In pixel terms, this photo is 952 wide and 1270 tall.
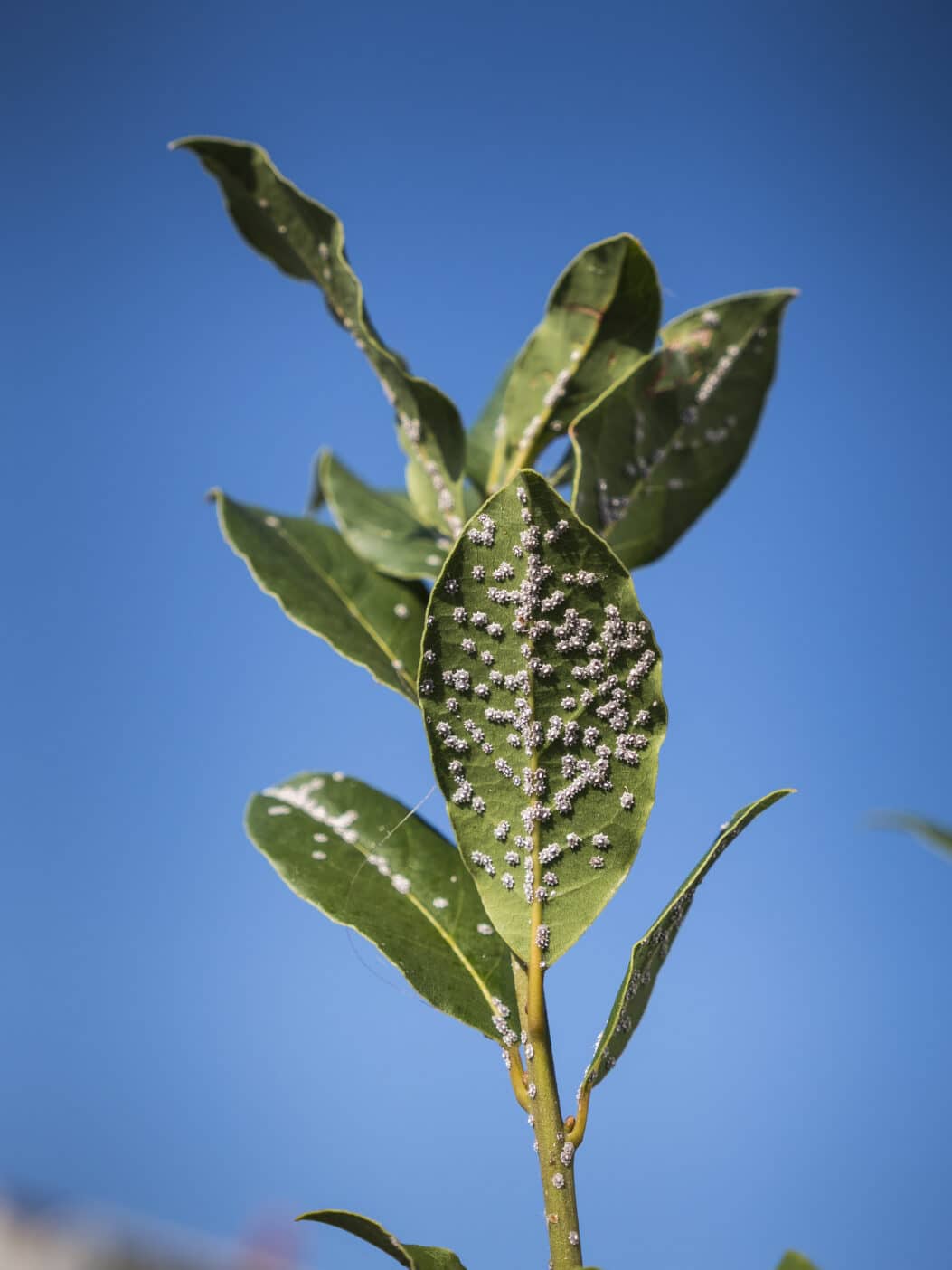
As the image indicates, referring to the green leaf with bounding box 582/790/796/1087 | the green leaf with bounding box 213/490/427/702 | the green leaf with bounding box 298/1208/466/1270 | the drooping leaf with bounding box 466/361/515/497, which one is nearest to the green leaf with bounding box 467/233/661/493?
the drooping leaf with bounding box 466/361/515/497

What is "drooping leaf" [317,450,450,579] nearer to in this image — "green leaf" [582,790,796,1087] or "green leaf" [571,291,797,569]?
"green leaf" [571,291,797,569]

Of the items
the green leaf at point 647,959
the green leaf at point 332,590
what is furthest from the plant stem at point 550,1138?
the green leaf at point 332,590

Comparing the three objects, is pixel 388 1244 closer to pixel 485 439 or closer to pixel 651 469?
pixel 651 469

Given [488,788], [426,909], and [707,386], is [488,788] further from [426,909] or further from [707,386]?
[707,386]

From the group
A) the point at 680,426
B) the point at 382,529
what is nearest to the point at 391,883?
the point at 382,529

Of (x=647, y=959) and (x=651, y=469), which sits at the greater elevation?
(x=651, y=469)

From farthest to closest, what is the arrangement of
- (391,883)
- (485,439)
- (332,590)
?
1. (485,439)
2. (332,590)
3. (391,883)

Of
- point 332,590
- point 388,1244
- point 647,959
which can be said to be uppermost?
point 332,590
